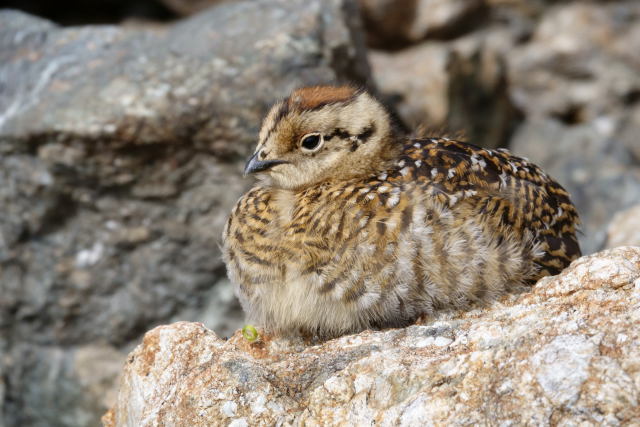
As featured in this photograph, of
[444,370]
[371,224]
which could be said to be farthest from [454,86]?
[444,370]

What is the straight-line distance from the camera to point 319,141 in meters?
4.45

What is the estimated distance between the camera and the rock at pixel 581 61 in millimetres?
10117

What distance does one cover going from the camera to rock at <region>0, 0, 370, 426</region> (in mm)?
6656


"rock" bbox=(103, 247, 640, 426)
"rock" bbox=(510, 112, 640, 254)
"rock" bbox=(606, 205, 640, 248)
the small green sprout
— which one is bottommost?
"rock" bbox=(510, 112, 640, 254)

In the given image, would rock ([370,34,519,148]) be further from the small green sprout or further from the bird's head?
the small green sprout

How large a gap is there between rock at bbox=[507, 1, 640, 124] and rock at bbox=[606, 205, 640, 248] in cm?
386

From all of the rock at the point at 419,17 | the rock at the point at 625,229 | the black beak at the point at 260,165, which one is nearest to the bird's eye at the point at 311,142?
the black beak at the point at 260,165

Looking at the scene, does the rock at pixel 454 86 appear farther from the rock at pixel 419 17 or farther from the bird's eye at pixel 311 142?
the bird's eye at pixel 311 142

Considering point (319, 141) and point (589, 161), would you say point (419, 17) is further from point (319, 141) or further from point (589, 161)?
point (319, 141)

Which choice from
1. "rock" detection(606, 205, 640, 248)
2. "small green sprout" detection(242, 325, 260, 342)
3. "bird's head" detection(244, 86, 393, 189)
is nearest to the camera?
"small green sprout" detection(242, 325, 260, 342)

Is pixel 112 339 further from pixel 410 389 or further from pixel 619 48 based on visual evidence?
pixel 619 48

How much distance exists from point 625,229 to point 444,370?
3794 millimetres

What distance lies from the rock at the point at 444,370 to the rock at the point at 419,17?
22.7ft

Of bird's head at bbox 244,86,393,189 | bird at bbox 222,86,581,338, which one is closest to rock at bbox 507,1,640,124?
bird at bbox 222,86,581,338
